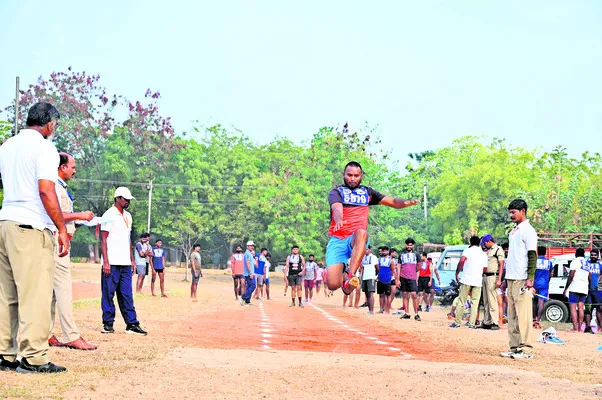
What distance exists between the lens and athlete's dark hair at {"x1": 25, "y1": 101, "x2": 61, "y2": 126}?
27.6 ft

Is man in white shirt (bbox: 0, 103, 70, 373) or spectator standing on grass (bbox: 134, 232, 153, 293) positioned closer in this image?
man in white shirt (bbox: 0, 103, 70, 373)

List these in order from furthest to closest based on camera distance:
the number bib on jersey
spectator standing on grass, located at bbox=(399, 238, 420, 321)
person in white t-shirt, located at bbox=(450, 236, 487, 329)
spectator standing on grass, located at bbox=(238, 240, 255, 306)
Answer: spectator standing on grass, located at bbox=(238, 240, 255, 306)
spectator standing on grass, located at bbox=(399, 238, 420, 321)
person in white t-shirt, located at bbox=(450, 236, 487, 329)
the number bib on jersey

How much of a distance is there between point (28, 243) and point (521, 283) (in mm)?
7344

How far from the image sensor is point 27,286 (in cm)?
809

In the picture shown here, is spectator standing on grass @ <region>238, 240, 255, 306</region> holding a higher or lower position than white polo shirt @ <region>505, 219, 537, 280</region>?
lower

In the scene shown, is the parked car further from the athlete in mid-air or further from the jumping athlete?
the athlete in mid-air

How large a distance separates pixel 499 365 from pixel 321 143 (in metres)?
64.0

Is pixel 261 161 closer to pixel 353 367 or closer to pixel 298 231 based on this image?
pixel 298 231

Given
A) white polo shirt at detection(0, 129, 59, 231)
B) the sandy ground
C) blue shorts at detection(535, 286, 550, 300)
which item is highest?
white polo shirt at detection(0, 129, 59, 231)

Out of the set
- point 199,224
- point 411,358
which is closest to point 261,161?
point 199,224

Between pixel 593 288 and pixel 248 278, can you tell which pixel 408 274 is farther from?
pixel 248 278

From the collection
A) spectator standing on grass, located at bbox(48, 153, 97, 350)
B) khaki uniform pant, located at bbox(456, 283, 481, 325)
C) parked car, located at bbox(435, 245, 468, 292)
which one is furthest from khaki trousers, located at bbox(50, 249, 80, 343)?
parked car, located at bbox(435, 245, 468, 292)

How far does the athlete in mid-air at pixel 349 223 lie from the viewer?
11734 mm

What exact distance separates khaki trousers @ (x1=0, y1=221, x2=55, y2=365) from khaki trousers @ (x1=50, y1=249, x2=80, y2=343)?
2.27 m
